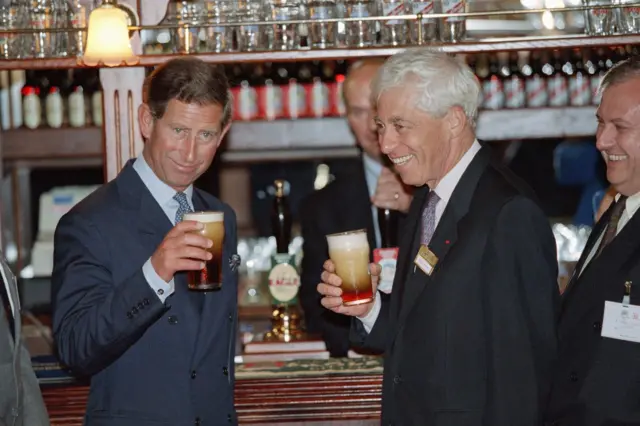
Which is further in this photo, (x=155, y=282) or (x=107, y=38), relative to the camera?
(x=107, y=38)

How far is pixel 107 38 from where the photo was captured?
3.06 metres

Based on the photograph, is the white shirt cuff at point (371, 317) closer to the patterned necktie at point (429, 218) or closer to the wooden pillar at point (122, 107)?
the patterned necktie at point (429, 218)

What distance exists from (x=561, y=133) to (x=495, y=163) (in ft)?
8.02

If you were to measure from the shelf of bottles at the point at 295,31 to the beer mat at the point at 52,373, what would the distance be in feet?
3.28

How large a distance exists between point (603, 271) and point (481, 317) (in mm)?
383

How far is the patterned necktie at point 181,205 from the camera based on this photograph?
2.82 m

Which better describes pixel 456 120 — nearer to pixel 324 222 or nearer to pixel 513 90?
pixel 324 222

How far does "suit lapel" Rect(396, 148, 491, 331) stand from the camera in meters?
2.52

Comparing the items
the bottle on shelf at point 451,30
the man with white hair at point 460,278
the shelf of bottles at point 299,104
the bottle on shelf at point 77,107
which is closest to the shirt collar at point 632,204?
the man with white hair at point 460,278

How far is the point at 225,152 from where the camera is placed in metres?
5.59

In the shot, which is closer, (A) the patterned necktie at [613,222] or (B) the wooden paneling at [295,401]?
(A) the patterned necktie at [613,222]

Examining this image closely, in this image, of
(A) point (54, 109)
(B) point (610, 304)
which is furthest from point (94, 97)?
(B) point (610, 304)

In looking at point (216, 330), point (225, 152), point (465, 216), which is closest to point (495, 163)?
point (465, 216)

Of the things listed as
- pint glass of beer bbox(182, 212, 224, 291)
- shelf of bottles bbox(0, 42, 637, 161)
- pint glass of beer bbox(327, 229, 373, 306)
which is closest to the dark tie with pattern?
pint glass of beer bbox(182, 212, 224, 291)
